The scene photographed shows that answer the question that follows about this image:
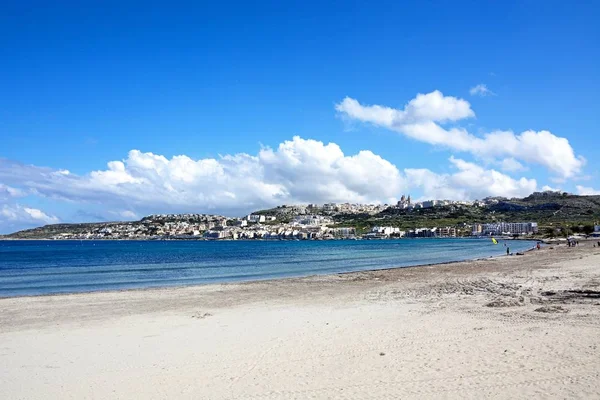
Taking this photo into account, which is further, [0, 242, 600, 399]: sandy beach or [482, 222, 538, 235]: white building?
[482, 222, 538, 235]: white building

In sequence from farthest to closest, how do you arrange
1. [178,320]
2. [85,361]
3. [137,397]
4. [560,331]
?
[178,320] < [560,331] < [85,361] < [137,397]

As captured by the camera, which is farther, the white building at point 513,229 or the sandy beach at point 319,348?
the white building at point 513,229

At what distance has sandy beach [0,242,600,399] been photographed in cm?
899

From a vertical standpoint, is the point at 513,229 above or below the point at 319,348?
below

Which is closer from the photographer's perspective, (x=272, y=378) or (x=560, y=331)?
(x=272, y=378)

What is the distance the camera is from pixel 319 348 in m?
12.1

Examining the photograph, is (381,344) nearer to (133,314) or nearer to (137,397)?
(137,397)

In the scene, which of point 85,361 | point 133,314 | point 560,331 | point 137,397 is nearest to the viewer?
point 137,397

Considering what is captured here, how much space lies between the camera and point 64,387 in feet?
31.8

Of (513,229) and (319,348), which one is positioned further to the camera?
(513,229)

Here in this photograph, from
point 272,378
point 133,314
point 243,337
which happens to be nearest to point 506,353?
point 272,378

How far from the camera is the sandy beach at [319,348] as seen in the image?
8992 mm

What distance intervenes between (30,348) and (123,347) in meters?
2.67

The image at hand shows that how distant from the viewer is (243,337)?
45.5ft
